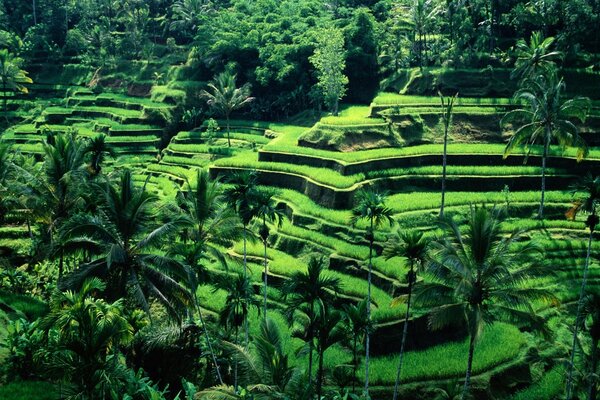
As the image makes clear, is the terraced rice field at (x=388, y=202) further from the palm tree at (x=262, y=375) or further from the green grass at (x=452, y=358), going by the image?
the palm tree at (x=262, y=375)

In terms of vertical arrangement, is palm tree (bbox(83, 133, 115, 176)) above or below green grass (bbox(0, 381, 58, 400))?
above

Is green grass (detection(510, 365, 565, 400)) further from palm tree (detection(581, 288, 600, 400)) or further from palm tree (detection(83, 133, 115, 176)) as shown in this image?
palm tree (detection(83, 133, 115, 176))

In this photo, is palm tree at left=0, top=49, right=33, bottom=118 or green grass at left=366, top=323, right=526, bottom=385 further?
palm tree at left=0, top=49, right=33, bottom=118

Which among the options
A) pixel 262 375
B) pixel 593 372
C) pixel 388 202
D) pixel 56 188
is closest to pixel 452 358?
pixel 593 372

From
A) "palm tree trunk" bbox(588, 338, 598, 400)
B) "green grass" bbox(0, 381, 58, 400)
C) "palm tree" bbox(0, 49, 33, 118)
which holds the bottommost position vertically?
"palm tree trunk" bbox(588, 338, 598, 400)

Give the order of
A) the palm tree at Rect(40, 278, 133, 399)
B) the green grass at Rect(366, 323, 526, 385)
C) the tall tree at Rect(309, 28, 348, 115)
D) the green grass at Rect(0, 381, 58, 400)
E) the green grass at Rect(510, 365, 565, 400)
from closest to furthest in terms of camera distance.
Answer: the palm tree at Rect(40, 278, 133, 399) < the green grass at Rect(0, 381, 58, 400) < the green grass at Rect(510, 365, 565, 400) < the green grass at Rect(366, 323, 526, 385) < the tall tree at Rect(309, 28, 348, 115)

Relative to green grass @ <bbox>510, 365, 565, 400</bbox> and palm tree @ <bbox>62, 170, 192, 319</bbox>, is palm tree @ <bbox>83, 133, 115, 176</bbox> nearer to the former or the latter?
palm tree @ <bbox>62, 170, 192, 319</bbox>

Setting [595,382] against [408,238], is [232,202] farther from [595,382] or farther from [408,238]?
[595,382]

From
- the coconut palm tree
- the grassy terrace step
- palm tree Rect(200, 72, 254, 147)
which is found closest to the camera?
the coconut palm tree

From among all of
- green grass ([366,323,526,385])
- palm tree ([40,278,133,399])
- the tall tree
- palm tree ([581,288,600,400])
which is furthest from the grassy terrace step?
palm tree ([40,278,133,399])
